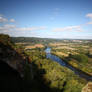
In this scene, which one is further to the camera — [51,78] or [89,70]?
[89,70]

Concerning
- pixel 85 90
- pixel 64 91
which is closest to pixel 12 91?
pixel 85 90

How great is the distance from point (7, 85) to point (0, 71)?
2822mm

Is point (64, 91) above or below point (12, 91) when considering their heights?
below

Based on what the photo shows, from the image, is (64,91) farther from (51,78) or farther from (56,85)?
(51,78)

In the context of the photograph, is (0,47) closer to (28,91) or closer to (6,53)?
(6,53)

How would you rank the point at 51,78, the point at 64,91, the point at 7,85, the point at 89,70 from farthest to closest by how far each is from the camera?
the point at 89,70 < the point at 51,78 < the point at 64,91 < the point at 7,85

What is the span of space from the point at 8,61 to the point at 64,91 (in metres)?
16.3

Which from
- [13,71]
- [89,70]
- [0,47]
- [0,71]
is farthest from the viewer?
[89,70]

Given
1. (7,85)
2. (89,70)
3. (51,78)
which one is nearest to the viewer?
(7,85)

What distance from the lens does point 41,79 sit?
24938 millimetres

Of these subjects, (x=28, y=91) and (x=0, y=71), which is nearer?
(x=0, y=71)

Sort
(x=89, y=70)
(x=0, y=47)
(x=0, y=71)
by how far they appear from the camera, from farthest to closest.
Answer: (x=89, y=70) < (x=0, y=47) < (x=0, y=71)

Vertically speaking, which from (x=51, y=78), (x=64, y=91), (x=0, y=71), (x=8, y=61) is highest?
(x=8, y=61)

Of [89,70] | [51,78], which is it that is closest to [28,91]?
[51,78]
